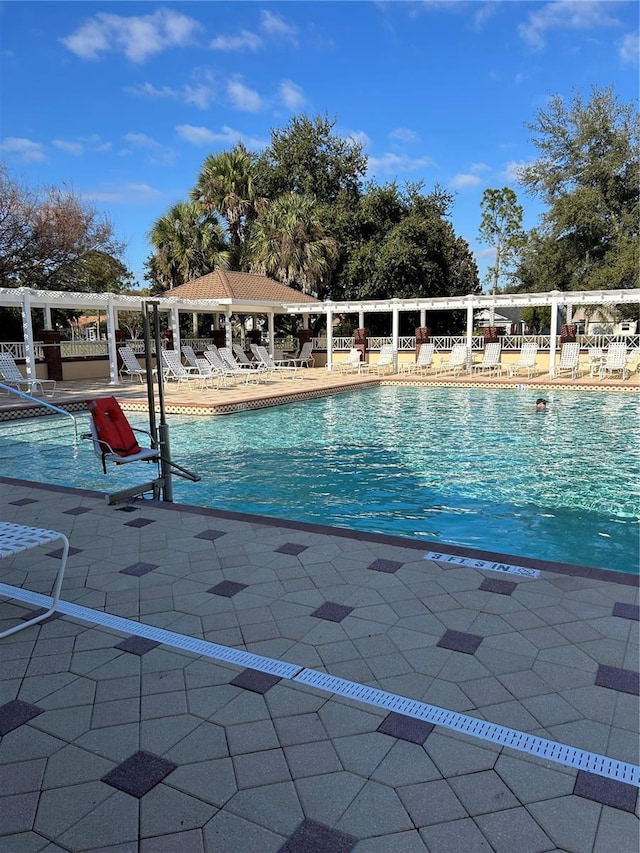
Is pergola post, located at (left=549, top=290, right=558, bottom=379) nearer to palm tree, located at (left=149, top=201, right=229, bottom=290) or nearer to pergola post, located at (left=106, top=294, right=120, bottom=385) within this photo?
pergola post, located at (left=106, top=294, right=120, bottom=385)

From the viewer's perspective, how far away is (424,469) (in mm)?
7797

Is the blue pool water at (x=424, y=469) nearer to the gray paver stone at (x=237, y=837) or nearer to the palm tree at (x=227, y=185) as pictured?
the gray paver stone at (x=237, y=837)

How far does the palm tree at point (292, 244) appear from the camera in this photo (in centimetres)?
2456

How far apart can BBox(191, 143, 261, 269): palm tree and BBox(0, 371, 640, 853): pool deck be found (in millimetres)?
23865

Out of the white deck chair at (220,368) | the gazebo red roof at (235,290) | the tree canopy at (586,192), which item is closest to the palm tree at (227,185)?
the gazebo red roof at (235,290)

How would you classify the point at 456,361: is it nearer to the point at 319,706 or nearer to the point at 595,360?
the point at 595,360

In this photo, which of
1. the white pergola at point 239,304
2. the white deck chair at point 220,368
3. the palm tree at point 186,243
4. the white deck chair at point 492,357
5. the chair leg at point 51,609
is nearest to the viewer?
the chair leg at point 51,609

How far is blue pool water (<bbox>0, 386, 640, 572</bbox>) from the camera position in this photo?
5.68 meters

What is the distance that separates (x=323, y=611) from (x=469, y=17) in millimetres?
12958

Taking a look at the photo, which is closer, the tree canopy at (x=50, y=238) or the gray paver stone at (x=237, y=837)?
the gray paver stone at (x=237, y=837)

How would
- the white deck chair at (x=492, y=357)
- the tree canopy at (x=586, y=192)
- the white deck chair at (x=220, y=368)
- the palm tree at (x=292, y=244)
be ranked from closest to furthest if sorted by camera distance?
the white deck chair at (x=220, y=368) < the white deck chair at (x=492, y=357) < the palm tree at (x=292, y=244) < the tree canopy at (x=586, y=192)

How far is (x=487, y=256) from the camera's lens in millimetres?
47688

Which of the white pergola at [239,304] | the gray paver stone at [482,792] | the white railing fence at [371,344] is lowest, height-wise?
the gray paver stone at [482,792]

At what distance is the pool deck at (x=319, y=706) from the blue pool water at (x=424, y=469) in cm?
191
